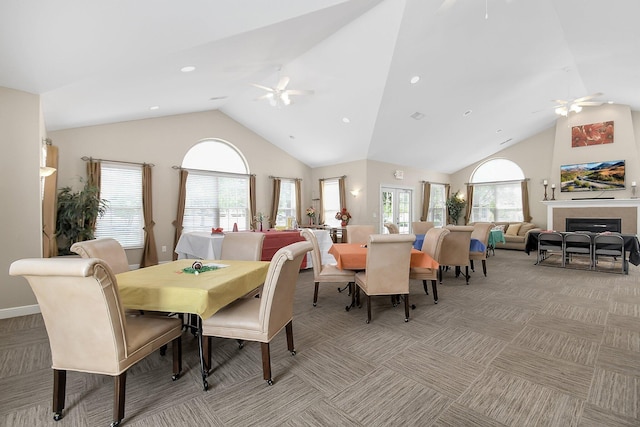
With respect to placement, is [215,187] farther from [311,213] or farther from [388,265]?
[388,265]

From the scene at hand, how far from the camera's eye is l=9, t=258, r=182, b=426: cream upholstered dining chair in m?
1.57

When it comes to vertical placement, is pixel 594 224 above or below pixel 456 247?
above

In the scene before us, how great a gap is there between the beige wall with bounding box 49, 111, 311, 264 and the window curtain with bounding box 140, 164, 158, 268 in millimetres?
162

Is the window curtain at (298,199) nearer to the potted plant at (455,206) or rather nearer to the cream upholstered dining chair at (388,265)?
the potted plant at (455,206)

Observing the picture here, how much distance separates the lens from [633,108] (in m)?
8.39

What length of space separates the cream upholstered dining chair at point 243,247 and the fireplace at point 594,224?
9.23 meters

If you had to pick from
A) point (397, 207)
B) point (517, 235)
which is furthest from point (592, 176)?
point (397, 207)

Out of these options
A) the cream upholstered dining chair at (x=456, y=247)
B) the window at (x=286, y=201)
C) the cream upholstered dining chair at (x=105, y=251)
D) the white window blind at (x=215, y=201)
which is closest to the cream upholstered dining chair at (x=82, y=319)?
the cream upholstered dining chair at (x=105, y=251)

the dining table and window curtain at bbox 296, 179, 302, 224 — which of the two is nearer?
the dining table

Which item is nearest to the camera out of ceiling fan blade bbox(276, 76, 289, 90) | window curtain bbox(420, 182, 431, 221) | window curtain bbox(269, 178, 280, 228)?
ceiling fan blade bbox(276, 76, 289, 90)

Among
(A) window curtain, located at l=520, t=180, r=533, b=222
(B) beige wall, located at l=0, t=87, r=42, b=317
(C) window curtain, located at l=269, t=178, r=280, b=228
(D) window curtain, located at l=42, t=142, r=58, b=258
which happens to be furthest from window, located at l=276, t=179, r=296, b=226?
(A) window curtain, located at l=520, t=180, r=533, b=222

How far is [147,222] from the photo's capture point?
634 cm

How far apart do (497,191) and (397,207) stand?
414 centimetres

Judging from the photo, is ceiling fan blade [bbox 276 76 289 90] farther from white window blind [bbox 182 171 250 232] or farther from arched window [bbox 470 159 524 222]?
arched window [bbox 470 159 524 222]
